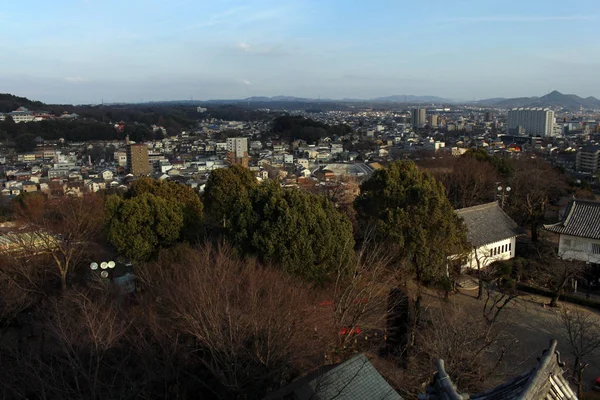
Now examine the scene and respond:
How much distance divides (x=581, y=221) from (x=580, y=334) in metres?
6.03

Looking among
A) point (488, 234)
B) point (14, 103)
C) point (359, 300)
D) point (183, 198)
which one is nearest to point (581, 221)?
point (488, 234)

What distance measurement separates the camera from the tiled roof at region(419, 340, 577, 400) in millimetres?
2750

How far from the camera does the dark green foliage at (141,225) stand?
10758mm

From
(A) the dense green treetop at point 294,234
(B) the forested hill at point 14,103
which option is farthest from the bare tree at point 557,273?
(B) the forested hill at point 14,103

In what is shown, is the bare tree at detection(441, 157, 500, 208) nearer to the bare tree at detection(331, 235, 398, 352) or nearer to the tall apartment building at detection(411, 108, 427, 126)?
the bare tree at detection(331, 235, 398, 352)

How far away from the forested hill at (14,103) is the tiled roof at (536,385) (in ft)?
304

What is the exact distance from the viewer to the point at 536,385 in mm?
2750

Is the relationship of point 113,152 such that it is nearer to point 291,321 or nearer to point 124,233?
point 124,233

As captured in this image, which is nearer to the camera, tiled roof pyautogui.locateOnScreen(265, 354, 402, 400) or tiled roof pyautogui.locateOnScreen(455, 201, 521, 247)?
tiled roof pyautogui.locateOnScreen(265, 354, 402, 400)

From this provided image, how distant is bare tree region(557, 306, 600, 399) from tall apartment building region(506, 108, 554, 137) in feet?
258

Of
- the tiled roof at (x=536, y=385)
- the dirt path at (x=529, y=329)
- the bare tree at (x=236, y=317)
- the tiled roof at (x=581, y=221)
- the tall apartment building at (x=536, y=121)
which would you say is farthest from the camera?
the tall apartment building at (x=536, y=121)

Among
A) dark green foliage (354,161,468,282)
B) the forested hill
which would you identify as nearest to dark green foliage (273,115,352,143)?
the forested hill

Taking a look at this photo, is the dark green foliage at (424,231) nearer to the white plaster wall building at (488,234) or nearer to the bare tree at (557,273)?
the white plaster wall building at (488,234)

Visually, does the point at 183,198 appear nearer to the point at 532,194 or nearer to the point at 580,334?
the point at 580,334
